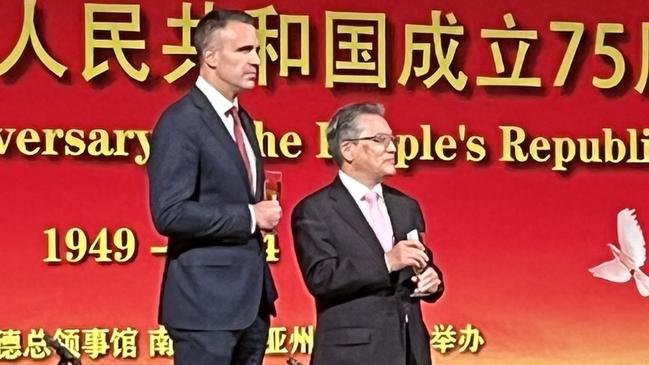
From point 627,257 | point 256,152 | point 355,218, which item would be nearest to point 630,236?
point 627,257

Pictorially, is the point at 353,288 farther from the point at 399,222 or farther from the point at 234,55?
the point at 234,55

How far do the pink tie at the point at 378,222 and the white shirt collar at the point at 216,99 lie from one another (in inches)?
23.0

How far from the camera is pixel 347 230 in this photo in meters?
3.59

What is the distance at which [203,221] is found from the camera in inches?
120

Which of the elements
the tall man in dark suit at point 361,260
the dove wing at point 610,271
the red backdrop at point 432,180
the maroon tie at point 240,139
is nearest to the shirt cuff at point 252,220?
the maroon tie at point 240,139

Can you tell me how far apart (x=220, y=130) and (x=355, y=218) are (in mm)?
576

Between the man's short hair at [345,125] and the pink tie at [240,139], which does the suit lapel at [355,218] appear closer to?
the man's short hair at [345,125]

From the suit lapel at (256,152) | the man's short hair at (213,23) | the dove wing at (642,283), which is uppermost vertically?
the man's short hair at (213,23)

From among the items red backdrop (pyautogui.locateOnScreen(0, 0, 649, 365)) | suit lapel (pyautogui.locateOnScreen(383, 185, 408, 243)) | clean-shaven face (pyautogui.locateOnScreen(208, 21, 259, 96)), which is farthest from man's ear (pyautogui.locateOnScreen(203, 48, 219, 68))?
red backdrop (pyautogui.locateOnScreen(0, 0, 649, 365))

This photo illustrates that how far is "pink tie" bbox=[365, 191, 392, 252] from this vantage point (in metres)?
3.63

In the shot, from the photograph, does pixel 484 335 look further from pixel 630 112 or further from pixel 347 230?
pixel 347 230

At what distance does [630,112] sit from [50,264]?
6.60 ft

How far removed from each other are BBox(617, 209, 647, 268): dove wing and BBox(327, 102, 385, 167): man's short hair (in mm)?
1621

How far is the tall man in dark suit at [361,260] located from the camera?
3549mm
